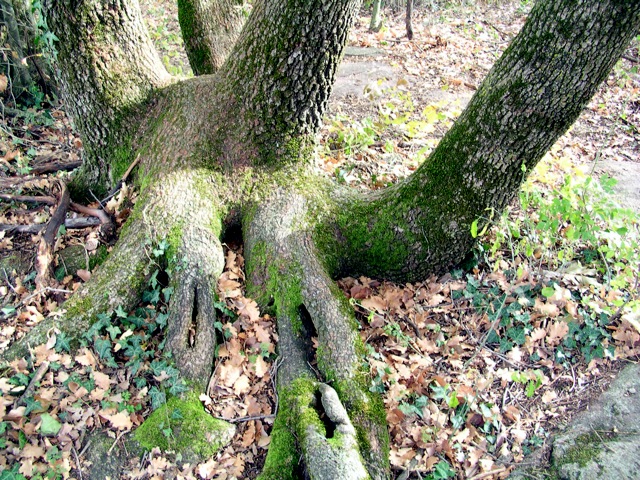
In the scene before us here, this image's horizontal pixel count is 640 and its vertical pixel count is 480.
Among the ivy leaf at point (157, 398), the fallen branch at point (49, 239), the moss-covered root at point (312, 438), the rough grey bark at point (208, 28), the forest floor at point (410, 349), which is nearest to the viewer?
the moss-covered root at point (312, 438)

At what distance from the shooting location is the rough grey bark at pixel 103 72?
3711 mm

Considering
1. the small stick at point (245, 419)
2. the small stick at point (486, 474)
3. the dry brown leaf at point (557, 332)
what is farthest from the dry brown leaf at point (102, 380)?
the dry brown leaf at point (557, 332)

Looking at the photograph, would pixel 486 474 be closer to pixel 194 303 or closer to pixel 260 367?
pixel 260 367

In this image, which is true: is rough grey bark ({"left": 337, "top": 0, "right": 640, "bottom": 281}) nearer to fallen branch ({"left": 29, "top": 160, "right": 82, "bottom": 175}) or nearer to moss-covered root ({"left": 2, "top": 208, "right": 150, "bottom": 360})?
moss-covered root ({"left": 2, "top": 208, "right": 150, "bottom": 360})

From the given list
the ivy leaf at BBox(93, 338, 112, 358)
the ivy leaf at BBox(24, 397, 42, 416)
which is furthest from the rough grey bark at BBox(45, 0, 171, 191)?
the ivy leaf at BBox(24, 397, 42, 416)

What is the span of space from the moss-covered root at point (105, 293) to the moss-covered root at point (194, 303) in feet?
0.97

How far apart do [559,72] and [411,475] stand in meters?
2.76

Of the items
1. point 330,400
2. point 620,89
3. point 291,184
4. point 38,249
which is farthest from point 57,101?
point 620,89

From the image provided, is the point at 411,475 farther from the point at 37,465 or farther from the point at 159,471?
the point at 37,465

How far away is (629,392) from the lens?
133 inches

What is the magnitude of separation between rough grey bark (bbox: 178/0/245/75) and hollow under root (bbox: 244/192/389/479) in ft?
7.19

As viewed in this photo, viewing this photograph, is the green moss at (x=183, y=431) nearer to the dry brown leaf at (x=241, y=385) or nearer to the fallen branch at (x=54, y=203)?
the dry brown leaf at (x=241, y=385)

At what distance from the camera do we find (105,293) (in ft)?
11.4

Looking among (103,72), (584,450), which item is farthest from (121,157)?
(584,450)
